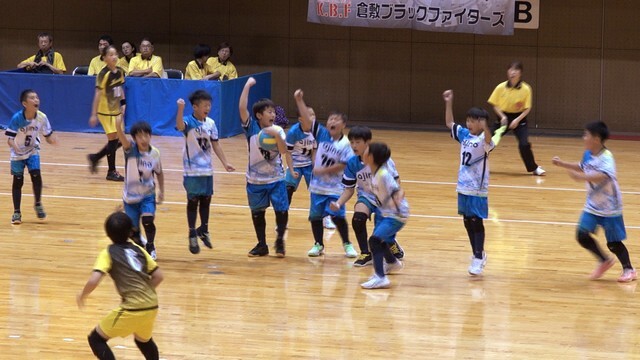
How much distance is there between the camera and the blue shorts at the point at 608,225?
10039 millimetres

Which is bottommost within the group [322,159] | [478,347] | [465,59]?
[478,347]

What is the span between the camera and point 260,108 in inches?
429

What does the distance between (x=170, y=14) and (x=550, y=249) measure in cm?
1260

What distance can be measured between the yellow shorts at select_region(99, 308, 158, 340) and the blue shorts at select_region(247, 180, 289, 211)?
3.94 metres

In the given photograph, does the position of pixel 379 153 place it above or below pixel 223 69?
below

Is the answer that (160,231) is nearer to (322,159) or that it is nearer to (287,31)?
(322,159)

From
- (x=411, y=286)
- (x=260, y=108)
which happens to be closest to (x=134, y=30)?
(x=260, y=108)

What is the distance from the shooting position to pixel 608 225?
10055 mm

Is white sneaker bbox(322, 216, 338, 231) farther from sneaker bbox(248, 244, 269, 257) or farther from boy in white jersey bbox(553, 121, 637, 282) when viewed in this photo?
boy in white jersey bbox(553, 121, 637, 282)

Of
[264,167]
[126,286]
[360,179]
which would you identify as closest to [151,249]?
[264,167]

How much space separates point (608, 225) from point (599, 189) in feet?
1.16

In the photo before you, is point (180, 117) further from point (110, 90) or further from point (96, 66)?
point (96, 66)

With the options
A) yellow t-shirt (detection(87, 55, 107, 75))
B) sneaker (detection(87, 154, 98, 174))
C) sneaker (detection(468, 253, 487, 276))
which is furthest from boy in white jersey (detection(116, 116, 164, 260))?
yellow t-shirt (detection(87, 55, 107, 75))

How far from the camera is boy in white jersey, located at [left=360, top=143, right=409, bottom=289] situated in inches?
383
